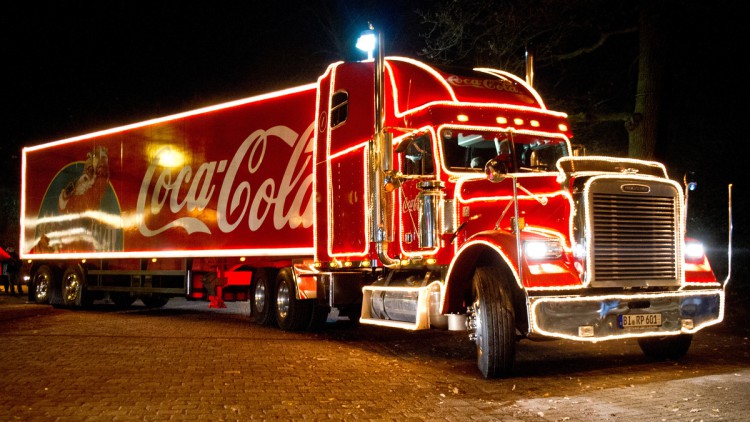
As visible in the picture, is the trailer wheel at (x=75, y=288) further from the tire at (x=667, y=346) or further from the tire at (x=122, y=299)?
the tire at (x=667, y=346)

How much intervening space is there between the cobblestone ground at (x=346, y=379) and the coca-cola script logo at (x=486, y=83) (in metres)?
3.40

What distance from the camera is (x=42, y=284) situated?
1945 cm

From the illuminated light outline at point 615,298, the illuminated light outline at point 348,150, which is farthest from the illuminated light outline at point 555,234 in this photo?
the illuminated light outline at point 348,150

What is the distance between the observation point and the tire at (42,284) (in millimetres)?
19125

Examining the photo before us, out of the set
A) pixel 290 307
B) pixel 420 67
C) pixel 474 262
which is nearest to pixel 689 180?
pixel 474 262

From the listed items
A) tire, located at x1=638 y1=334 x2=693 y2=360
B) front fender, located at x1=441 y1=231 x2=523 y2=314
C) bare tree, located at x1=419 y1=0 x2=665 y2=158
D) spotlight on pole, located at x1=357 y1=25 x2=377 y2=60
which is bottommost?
tire, located at x1=638 y1=334 x2=693 y2=360

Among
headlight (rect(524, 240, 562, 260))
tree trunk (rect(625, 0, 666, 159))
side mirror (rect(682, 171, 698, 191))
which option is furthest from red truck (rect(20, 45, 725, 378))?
tree trunk (rect(625, 0, 666, 159))

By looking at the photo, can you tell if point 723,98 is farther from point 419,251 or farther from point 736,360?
point 419,251

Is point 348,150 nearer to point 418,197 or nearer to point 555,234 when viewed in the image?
point 418,197

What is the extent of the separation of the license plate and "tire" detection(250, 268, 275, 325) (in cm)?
742

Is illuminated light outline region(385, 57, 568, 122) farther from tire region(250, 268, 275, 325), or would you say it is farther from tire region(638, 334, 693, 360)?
tire region(250, 268, 275, 325)

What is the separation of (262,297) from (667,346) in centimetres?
742

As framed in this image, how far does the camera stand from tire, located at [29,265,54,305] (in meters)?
19.1

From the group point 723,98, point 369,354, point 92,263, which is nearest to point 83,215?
point 92,263
